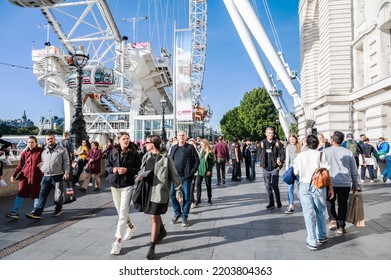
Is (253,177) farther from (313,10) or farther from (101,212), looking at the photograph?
(313,10)

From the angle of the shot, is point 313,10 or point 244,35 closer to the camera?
point 313,10

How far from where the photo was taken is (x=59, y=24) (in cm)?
4091

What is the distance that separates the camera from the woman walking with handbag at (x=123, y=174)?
4.26m

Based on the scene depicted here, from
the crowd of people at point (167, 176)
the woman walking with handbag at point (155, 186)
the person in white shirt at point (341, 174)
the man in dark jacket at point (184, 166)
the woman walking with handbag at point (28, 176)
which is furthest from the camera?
the woman walking with handbag at point (28, 176)

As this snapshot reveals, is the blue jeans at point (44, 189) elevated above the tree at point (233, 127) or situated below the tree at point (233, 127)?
below

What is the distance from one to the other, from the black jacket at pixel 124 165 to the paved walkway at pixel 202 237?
0.97m

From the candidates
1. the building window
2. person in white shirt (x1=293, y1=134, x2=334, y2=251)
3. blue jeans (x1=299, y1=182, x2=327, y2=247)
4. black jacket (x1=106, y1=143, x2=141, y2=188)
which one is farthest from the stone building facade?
black jacket (x1=106, y1=143, x2=141, y2=188)

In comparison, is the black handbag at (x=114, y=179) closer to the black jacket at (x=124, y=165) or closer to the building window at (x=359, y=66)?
the black jacket at (x=124, y=165)

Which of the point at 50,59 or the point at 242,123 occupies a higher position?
the point at 50,59

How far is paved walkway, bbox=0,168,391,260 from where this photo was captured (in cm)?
395

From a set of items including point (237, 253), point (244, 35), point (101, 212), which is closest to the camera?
point (237, 253)

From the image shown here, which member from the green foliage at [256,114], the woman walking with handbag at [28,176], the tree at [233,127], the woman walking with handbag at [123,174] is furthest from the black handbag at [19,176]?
the tree at [233,127]
